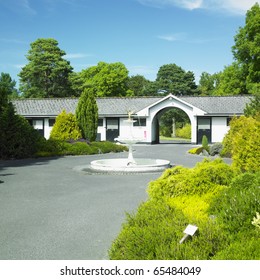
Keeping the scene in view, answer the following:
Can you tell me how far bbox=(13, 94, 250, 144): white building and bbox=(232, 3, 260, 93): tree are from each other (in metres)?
2.90

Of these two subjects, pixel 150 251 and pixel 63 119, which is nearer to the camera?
pixel 150 251

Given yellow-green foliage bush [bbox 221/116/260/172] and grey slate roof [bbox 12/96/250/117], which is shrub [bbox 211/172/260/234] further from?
grey slate roof [bbox 12/96/250/117]

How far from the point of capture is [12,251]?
5500 millimetres

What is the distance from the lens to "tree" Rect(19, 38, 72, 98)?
153 feet

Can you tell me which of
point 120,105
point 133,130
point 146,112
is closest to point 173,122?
point 120,105

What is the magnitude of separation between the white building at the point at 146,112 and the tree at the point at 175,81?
21.3 metres

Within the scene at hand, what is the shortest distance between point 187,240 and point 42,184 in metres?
8.33

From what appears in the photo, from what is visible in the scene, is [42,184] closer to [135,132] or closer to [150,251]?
[150,251]

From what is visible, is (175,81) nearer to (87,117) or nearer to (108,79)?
(108,79)

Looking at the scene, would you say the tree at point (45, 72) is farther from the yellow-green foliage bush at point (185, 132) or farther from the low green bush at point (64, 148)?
Answer: the low green bush at point (64, 148)

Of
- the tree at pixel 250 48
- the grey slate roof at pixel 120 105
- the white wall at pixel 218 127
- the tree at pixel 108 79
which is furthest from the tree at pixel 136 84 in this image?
the white wall at pixel 218 127

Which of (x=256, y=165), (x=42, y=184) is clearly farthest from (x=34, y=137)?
(x=256, y=165)

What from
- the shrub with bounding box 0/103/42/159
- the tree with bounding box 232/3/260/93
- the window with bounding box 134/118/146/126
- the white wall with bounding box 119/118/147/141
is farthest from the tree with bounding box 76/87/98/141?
the tree with bounding box 232/3/260/93
